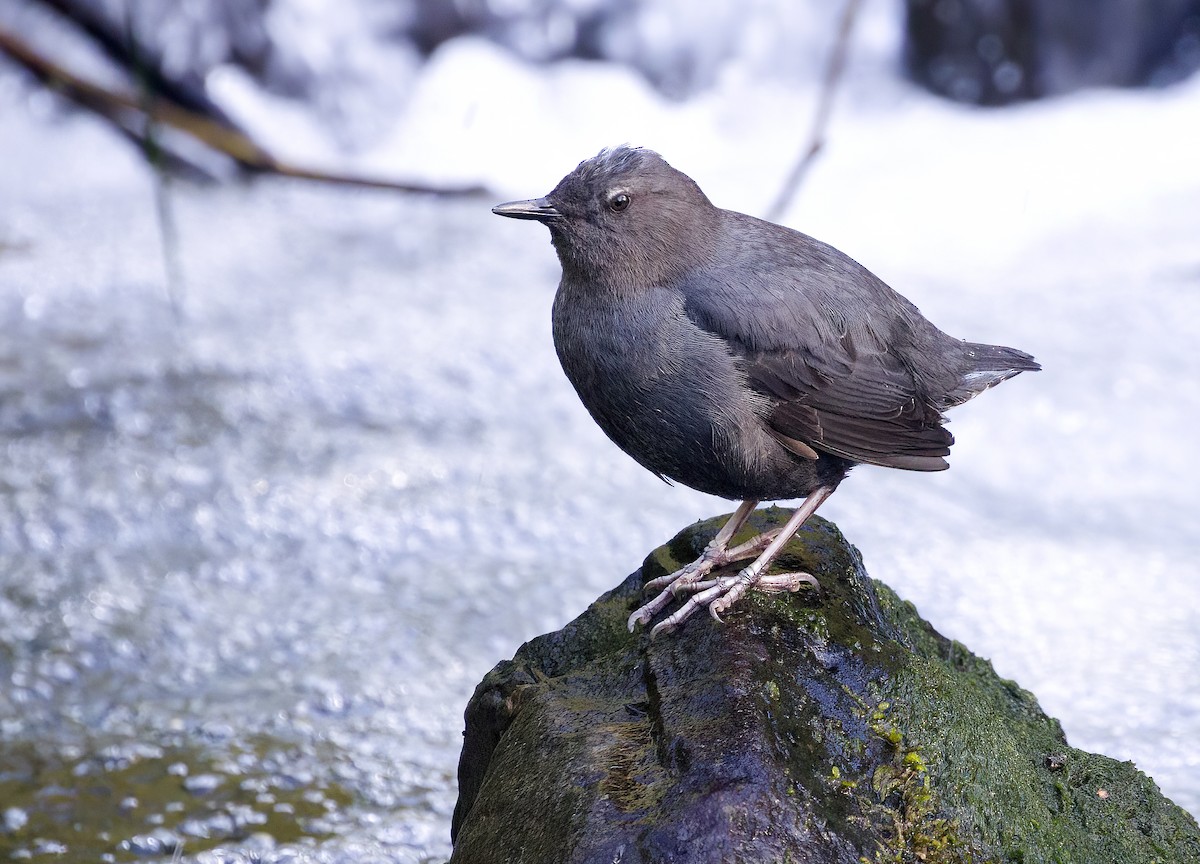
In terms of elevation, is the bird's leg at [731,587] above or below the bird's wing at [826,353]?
below

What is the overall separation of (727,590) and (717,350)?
1.84 feet

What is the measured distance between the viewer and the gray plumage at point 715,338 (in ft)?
10.1

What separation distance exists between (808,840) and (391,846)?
2.05 meters

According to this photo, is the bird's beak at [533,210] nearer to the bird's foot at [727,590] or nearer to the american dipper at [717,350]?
the american dipper at [717,350]

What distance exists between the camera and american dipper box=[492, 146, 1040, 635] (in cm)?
306

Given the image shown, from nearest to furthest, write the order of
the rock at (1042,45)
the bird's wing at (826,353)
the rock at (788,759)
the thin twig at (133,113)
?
1. the rock at (788,759)
2. the bird's wing at (826,353)
3. the thin twig at (133,113)
4. the rock at (1042,45)

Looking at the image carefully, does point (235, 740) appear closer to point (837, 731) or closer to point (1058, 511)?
point (837, 731)

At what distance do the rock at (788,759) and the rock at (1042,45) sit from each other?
28.1 ft

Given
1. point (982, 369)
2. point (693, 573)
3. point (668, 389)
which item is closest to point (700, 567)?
point (693, 573)

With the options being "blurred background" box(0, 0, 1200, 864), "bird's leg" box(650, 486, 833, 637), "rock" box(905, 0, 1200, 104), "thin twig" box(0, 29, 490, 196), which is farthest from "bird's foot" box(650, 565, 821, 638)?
"rock" box(905, 0, 1200, 104)

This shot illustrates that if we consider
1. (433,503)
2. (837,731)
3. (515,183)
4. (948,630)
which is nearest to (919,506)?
(948,630)

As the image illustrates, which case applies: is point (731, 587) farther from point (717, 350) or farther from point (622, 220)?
point (622, 220)

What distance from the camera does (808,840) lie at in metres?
2.42

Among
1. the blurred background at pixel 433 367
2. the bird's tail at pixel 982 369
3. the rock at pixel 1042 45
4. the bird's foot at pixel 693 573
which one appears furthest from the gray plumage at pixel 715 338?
the rock at pixel 1042 45
